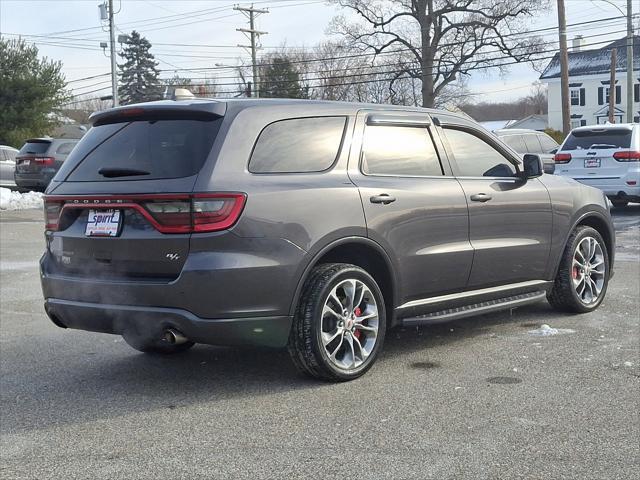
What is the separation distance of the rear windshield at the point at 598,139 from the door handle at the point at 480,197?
10.4 metres

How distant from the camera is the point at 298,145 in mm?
4883

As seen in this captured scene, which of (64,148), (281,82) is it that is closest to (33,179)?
(64,148)

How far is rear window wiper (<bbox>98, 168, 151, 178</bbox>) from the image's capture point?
4.63 metres

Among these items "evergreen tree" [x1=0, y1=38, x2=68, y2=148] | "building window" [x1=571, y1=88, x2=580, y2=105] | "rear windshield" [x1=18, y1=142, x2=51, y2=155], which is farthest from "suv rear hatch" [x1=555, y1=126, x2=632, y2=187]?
"building window" [x1=571, y1=88, x2=580, y2=105]

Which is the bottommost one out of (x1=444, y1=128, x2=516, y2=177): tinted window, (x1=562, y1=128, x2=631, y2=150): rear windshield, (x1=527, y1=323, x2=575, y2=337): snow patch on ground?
(x1=527, y1=323, x2=575, y2=337): snow patch on ground

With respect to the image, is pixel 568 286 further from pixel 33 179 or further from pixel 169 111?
pixel 33 179

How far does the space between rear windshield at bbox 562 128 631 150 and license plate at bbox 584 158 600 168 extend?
230mm

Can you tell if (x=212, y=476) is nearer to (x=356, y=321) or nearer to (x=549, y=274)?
(x=356, y=321)

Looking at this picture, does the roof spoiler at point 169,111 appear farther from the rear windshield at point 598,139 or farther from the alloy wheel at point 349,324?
the rear windshield at point 598,139

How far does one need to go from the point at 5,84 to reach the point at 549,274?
3685 centimetres

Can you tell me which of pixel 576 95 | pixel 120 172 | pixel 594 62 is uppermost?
pixel 594 62

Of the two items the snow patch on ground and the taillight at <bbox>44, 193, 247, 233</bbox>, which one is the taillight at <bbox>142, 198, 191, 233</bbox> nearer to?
the taillight at <bbox>44, 193, 247, 233</bbox>

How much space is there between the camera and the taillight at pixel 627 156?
49.0ft

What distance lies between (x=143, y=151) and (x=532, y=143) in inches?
688
